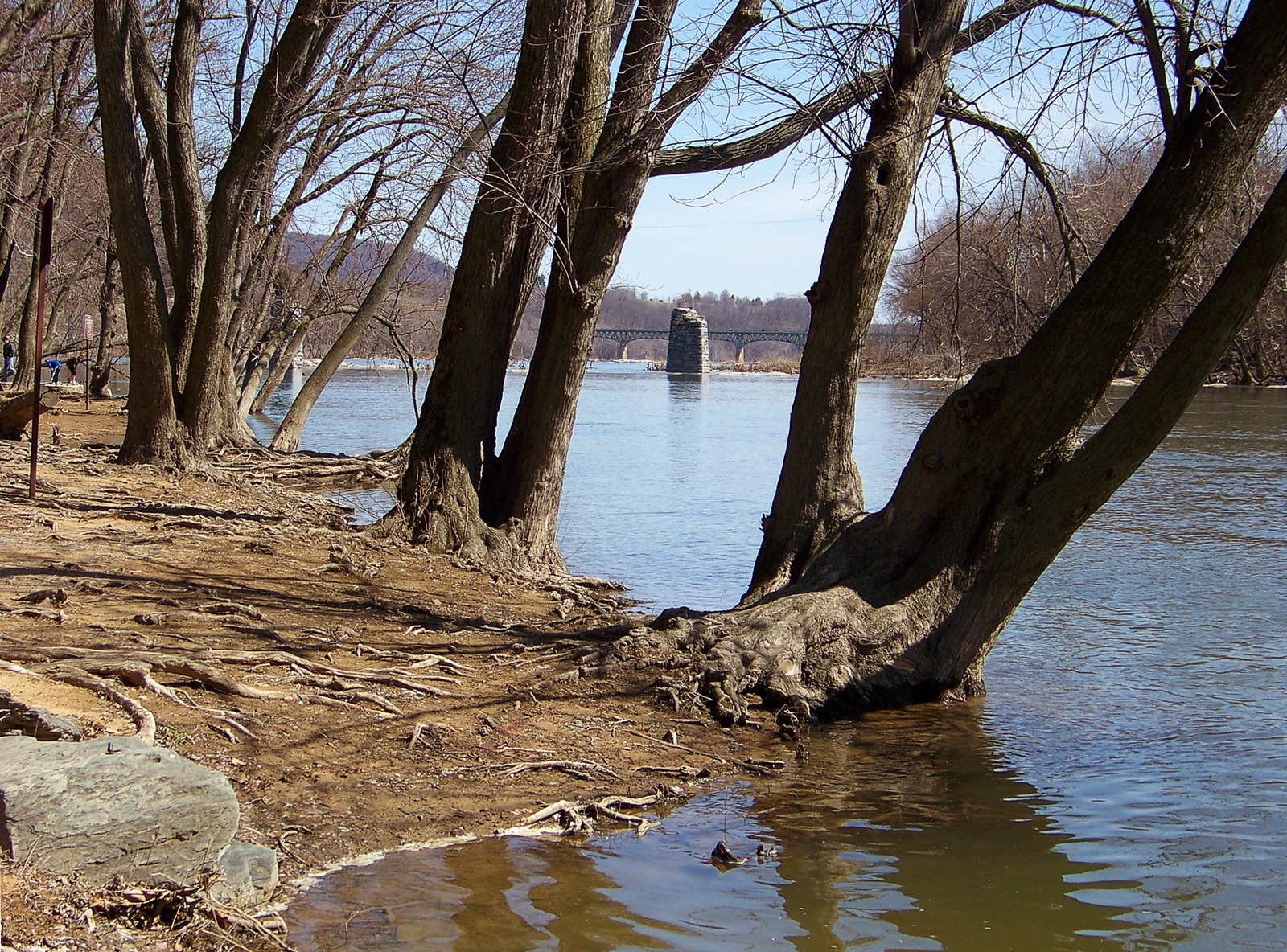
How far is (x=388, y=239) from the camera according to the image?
14508 millimetres

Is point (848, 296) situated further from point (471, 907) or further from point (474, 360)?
point (471, 907)

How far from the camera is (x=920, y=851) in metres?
4.58

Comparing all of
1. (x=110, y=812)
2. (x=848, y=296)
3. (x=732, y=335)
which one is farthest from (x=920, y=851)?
(x=732, y=335)

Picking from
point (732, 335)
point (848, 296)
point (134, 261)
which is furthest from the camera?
point (732, 335)

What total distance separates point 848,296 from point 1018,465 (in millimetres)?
1722

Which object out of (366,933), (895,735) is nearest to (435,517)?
(895,735)

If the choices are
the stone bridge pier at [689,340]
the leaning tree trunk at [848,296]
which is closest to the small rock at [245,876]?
the leaning tree trunk at [848,296]

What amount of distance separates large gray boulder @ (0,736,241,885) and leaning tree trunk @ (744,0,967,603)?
4650 mm

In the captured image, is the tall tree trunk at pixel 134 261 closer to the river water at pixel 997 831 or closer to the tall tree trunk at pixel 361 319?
the tall tree trunk at pixel 361 319

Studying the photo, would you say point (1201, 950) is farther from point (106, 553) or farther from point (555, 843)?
point (106, 553)

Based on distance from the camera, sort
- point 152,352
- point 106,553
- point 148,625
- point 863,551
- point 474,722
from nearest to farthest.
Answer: point 474,722, point 148,625, point 863,551, point 106,553, point 152,352

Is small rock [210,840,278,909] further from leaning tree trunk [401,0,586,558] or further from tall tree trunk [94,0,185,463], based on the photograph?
tall tree trunk [94,0,185,463]

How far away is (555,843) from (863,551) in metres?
3.23

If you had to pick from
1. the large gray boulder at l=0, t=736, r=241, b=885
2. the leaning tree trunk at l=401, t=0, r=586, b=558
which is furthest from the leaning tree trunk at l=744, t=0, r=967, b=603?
the large gray boulder at l=0, t=736, r=241, b=885
